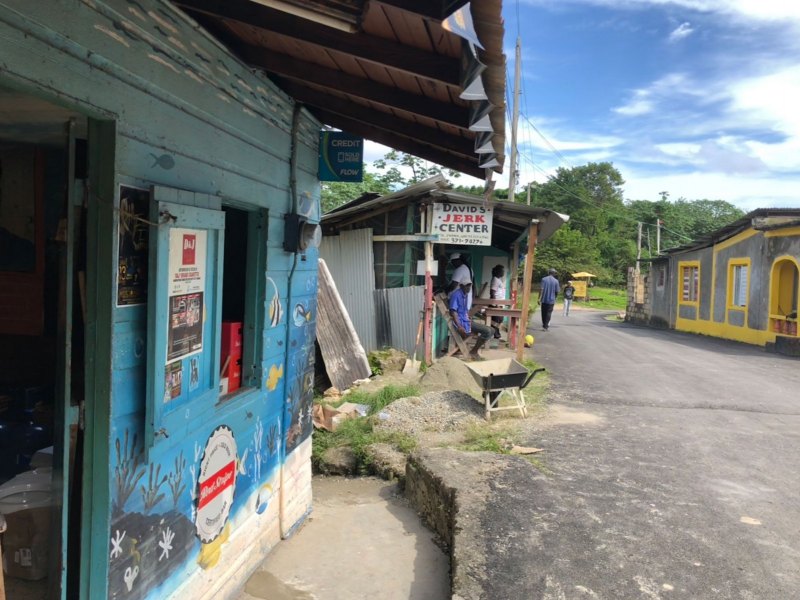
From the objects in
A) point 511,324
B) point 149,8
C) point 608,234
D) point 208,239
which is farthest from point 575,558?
point 608,234

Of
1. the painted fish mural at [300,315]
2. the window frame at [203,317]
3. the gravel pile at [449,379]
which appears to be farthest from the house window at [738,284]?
the window frame at [203,317]

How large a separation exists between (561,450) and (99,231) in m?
5.13

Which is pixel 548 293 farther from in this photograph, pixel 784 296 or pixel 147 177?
pixel 147 177

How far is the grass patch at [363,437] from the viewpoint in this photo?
694cm

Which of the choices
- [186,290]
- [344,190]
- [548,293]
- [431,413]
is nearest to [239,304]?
[186,290]

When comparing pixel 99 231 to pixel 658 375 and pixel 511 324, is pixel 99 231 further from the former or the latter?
pixel 511 324

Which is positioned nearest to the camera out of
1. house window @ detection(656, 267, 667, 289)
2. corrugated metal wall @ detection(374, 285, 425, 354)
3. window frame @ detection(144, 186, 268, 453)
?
window frame @ detection(144, 186, 268, 453)

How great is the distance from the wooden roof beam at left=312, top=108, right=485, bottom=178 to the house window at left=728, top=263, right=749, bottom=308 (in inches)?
625

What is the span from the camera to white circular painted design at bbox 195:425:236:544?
135 inches

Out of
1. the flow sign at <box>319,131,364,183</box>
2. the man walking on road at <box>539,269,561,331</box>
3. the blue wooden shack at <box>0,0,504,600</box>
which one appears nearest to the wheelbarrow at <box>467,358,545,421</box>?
the flow sign at <box>319,131,364,183</box>

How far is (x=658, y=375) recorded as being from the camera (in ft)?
36.5

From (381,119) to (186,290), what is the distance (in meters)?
2.30

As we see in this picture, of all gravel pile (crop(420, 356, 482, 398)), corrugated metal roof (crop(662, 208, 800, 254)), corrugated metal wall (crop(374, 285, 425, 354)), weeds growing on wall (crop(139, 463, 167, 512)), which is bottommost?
gravel pile (crop(420, 356, 482, 398))

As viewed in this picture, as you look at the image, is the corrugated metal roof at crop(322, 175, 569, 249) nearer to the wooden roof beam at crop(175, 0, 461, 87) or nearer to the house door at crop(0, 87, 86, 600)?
the wooden roof beam at crop(175, 0, 461, 87)
